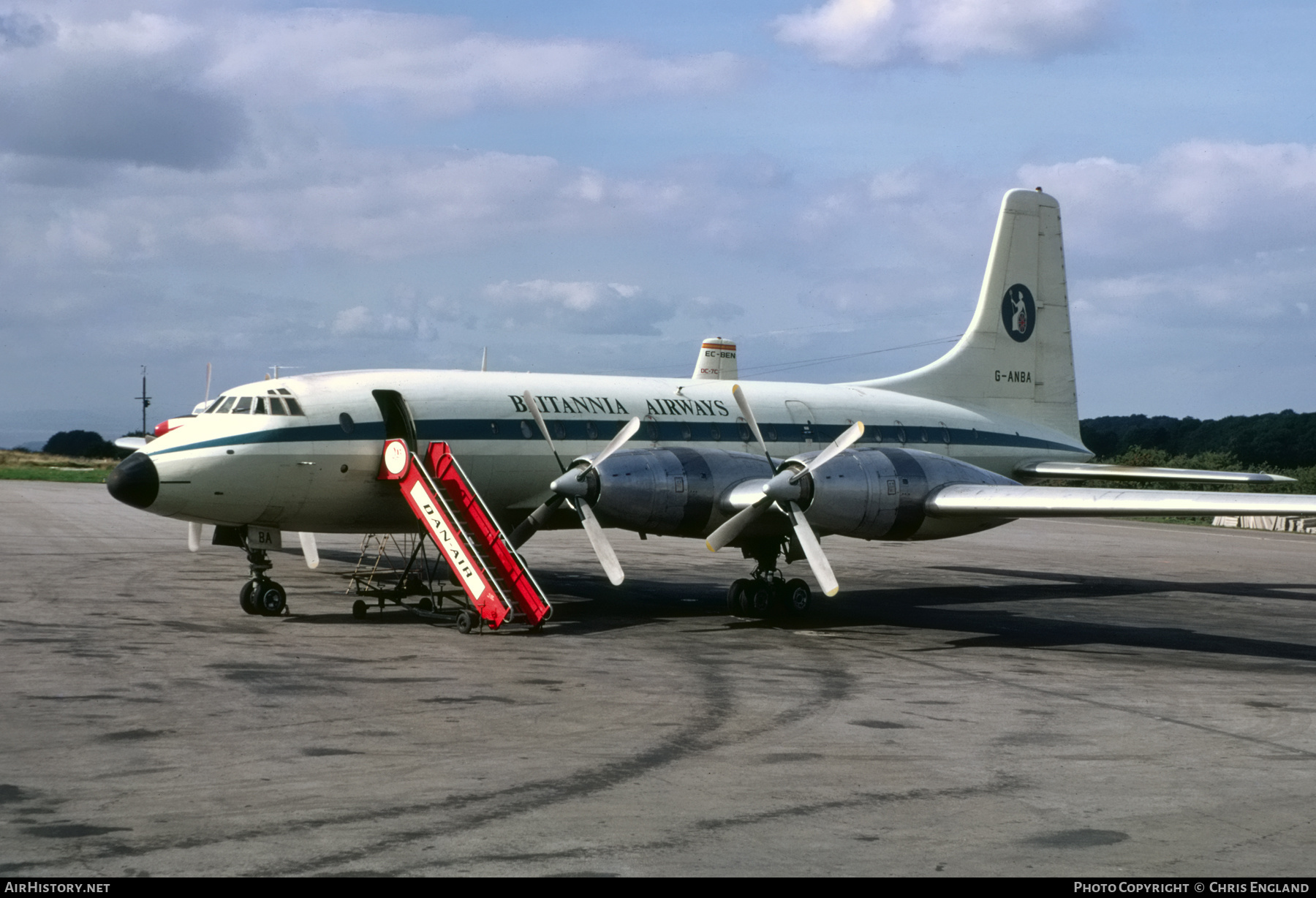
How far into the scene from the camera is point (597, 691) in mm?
14547

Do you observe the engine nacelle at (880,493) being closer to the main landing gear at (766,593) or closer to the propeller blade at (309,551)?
the main landing gear at (766,593)

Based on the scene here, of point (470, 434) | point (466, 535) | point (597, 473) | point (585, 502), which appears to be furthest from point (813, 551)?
point (470, 434)

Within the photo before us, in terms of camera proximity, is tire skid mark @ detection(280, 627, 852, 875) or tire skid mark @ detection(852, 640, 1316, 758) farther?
tire skid mark @ detection(852, 640, 1316, 758)

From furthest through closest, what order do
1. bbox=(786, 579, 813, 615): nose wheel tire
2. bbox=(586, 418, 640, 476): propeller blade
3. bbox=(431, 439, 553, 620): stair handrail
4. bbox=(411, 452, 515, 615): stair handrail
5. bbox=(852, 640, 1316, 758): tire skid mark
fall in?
bbox=(786, 579, 813, 615): nose wheel tire
bbox=(586, 418, 640, 476): propeller blade
bbox=(431, 439, 553, 620): stair handrail
bbox=(411, 452, 515, 615): stair handrail
bbox=(852, 640, 1316, 758): tire skid mark

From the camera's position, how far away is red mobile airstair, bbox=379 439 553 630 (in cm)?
1961

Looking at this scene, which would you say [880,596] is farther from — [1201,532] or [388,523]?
[1201,532]

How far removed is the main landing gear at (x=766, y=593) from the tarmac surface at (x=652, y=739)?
611 mm

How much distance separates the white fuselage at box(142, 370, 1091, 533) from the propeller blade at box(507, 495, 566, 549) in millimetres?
1005

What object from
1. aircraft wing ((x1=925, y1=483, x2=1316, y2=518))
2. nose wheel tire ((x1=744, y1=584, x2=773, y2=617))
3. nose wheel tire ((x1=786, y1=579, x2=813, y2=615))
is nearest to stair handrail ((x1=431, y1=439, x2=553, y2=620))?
nose wheel tire ((x1=744, y1=584, x2=773, y2=617))

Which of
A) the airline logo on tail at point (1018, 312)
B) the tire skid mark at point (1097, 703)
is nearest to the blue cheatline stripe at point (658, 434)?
the airline logo on tail at point (1018, 312)

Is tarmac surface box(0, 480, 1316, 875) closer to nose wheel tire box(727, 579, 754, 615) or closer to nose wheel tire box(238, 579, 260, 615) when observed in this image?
nose wheel tire box(238, 579, 260, 615)

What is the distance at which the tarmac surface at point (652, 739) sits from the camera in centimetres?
847

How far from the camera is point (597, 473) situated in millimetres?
20594

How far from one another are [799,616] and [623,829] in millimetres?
13536
